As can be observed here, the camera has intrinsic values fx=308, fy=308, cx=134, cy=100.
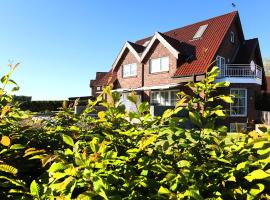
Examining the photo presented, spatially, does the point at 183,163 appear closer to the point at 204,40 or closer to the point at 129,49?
the point at 204,40

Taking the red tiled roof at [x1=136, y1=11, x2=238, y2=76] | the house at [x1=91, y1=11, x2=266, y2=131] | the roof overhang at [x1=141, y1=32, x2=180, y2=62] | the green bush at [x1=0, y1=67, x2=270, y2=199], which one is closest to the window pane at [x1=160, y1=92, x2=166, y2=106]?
the house at [x1=91, y1=11, x2=266, y2=131]

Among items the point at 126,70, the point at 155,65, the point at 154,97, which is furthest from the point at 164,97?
the point at 126,70

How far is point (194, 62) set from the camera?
25.0 metres

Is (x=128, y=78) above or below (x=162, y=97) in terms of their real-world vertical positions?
above

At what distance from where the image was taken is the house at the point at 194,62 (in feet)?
80.7

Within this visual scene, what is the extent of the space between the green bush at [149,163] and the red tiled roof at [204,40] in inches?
847

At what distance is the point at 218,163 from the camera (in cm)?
188

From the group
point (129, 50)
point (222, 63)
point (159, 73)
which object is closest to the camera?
point (222, 63)

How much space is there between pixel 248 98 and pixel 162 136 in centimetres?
2465

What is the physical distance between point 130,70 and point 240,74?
10.3 m

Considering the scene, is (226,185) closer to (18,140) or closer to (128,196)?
(128,196)

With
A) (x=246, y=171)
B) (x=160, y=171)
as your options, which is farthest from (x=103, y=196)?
(x=246, y=171)

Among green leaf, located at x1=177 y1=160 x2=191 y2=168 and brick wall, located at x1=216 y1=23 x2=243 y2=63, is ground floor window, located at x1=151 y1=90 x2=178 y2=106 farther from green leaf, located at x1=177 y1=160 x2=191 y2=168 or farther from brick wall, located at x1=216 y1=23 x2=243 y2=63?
green leaf, located at x1=177 y1=160 x2=191 y2=168

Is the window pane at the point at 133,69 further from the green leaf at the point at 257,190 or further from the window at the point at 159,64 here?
the green leaf at the point at 257,190
